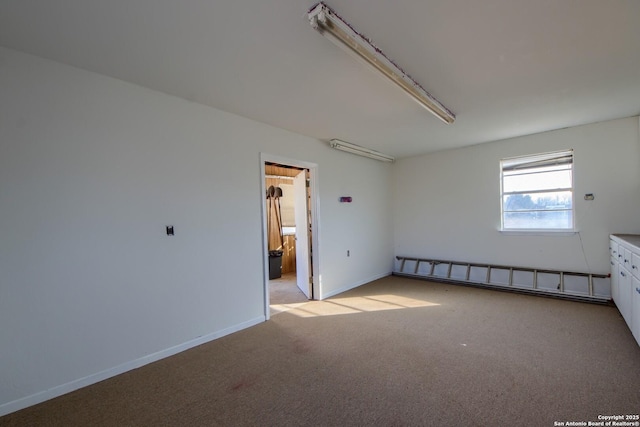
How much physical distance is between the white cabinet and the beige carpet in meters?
0.19

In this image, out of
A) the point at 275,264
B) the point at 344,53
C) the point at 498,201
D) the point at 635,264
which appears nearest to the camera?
the point at 344,53

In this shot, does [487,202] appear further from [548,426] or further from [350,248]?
[548,426]

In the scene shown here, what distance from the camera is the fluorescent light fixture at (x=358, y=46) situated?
160 cm

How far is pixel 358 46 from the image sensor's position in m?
1.83

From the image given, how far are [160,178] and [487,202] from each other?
5134 millimetres

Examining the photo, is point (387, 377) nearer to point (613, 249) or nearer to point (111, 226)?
point (111, 226)

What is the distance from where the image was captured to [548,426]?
1656mm

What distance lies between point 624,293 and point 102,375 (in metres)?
5.41

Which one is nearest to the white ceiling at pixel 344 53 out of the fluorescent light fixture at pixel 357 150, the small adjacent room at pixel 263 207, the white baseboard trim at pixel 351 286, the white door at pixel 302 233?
the small adjacent room at pixel 263 207

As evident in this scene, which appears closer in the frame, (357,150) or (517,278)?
(517,278)

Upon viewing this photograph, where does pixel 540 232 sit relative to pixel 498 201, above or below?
below

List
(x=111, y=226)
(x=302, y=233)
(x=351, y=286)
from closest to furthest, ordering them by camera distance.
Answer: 1. (x=111, y=226)
2. (x=302, y=233)
3. (x=351, y=286)

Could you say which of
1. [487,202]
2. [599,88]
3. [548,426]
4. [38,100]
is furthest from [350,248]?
[38,100]
